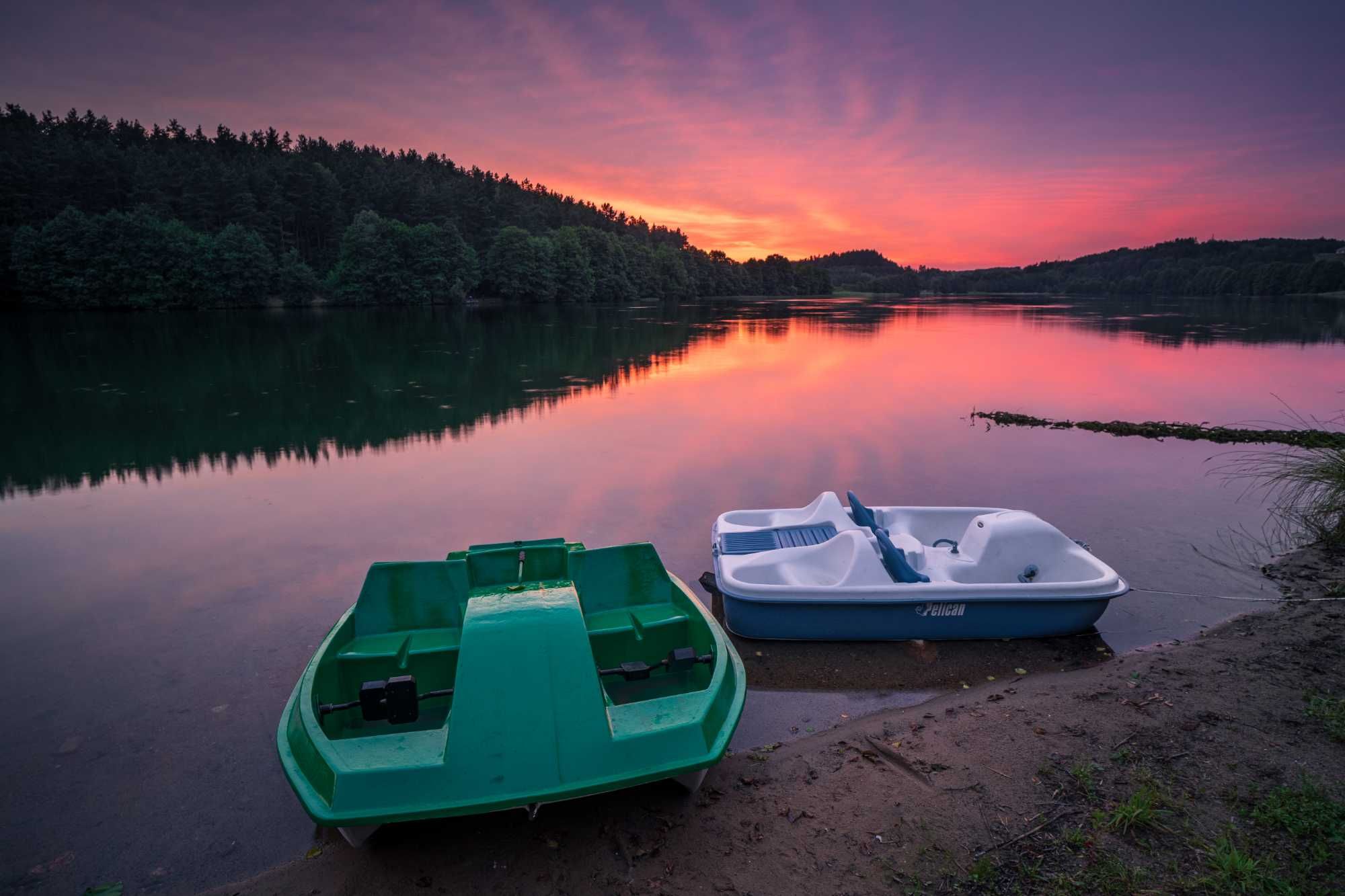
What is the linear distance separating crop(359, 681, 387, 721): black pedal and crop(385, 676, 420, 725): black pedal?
0.03 metres

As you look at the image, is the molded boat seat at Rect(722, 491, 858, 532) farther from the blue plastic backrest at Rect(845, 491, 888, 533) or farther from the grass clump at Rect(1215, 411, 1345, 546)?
the grass clump at Rect(1215, 411, 1345, 546)

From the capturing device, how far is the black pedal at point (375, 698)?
12.0ft

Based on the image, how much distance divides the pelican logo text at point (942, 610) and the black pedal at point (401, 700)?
13.6 ft

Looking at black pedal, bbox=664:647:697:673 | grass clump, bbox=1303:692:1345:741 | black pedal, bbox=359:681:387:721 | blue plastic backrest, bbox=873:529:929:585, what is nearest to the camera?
black pedal, bbox=359:681:387:721

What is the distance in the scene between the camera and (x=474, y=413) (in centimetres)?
1661

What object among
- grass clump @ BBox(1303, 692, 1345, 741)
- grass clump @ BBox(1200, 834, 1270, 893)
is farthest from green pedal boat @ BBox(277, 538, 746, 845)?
grass clump @ BBox(1303, 692, 1345, 741)

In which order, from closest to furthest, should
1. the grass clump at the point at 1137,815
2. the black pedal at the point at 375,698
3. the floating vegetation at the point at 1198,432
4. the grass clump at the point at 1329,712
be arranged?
the grass clump at the point at 1137,815, the black pedal at the point at 375,698, the grass clump at the point at 1329,712, the floating vegetation at the point at 1198,432

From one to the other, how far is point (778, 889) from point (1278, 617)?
19.1 feet

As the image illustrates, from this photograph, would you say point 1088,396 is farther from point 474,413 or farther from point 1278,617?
point 474,413

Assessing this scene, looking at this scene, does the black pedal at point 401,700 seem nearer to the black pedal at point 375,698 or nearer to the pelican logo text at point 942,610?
the black pedal at point 375,698

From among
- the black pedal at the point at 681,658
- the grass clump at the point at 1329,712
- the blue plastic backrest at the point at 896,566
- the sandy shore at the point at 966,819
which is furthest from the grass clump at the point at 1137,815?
the blue plastic backrest at the point at 896,566

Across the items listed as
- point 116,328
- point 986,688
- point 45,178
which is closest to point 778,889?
point 986,688

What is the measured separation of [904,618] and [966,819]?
243 cm

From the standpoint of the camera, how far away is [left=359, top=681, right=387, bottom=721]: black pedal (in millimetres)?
3662
